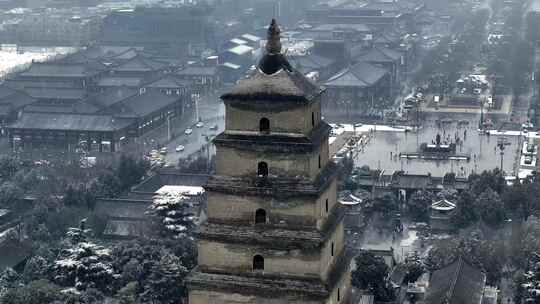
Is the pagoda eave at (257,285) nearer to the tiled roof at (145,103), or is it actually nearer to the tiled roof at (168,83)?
the tiled roof at (145,103)

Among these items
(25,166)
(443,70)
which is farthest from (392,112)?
(25,166)

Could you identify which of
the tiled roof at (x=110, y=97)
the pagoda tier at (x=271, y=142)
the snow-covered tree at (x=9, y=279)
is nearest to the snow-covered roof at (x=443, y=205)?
the snow-covered tree at (x=9, y=279)

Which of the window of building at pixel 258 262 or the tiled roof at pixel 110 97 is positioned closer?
the window of building at pixel 258 262

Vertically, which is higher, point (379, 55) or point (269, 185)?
point (269, 185)

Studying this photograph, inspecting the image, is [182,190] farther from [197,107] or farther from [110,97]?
[197,107]

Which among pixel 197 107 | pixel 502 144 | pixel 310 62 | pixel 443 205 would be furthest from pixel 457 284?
pixel 310 62

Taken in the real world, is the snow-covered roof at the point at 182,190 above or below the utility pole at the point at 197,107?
above
